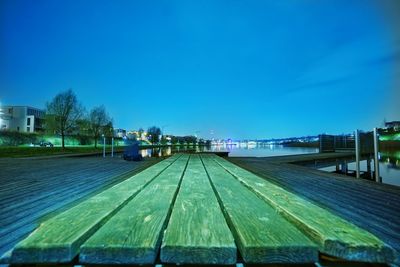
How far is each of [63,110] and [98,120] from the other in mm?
16504

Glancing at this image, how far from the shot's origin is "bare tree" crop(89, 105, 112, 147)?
51.1 metres

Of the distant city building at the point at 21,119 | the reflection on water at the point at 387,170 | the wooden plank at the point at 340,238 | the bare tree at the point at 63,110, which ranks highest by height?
the distant city building at the point at 21,119

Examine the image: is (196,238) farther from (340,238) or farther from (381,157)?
(381,157)

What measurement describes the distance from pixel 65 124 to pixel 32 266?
130 ft

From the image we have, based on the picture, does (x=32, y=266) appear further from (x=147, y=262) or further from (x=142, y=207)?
(x=142, y=207)

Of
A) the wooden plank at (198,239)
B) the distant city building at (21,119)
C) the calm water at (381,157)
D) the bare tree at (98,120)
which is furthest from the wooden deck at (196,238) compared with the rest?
the distant city building at (21,119)

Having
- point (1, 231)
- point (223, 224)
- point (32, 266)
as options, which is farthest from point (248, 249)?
point (1, 231)

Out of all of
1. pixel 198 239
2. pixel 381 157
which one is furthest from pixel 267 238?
pixel 381 157

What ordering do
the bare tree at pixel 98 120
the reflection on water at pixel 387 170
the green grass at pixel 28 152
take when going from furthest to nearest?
1. the bare tree at pixel 98 120
2. the green grass at pixel 28 152
3. the reflection on water at pixel 387 170

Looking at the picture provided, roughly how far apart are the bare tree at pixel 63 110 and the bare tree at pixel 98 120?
44.7 feet

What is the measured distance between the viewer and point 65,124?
36188 mm

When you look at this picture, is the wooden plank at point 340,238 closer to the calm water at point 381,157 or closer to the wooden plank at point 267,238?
the wooden plank at point 267,238

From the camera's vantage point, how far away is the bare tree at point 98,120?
5109 centimetres

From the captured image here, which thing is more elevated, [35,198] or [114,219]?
[114,219]
